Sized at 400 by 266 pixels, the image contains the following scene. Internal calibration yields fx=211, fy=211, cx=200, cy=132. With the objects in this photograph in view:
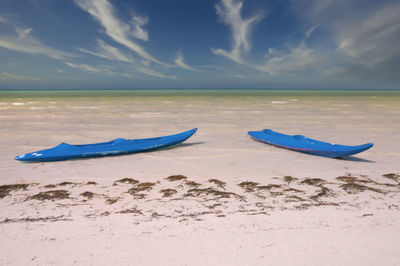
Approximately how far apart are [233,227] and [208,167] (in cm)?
208

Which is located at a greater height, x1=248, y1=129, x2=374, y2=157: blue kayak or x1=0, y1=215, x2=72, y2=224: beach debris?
x1=248, y1=129, x2=374, y2=157: blue kayak

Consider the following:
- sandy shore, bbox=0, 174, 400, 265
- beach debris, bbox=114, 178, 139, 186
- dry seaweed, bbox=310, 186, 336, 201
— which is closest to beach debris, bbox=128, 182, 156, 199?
sandy shore, bbox=0, 174, 400, 265

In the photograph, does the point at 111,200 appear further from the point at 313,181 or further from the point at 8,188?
the point at 313,181

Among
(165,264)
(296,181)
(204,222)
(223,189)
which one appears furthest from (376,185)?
(165,264)

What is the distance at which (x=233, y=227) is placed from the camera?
7.54 ft

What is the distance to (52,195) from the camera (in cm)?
303

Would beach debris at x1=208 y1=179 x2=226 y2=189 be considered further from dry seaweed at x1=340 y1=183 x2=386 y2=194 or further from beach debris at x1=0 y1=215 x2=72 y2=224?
beach debris at x1=0 y1=215 x2=72 y2=224

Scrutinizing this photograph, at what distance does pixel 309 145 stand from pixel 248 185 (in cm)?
276

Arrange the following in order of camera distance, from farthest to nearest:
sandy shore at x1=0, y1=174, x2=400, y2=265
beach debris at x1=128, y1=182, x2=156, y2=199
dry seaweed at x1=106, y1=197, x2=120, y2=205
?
beach debris at x1=128, y1=182, x2=156, y2=199
dry seaweed at x1=106, y1=197, x2=120, y2=205
sandy shore at x1=0, y1=174, x2=400, y2=265

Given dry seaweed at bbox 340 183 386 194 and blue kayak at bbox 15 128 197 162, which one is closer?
dry seaweed at bbox 340 183 386 194

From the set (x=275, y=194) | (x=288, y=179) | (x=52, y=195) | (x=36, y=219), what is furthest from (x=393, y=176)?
(x=52, y=195)

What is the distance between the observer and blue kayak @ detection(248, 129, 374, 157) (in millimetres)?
4535

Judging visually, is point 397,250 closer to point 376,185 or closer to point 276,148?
point 376,185

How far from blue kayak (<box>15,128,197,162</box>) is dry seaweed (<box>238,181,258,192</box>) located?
8.96ft
